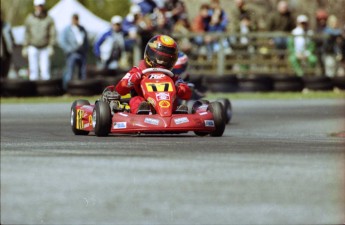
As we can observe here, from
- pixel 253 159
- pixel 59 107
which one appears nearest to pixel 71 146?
pixel 253 159

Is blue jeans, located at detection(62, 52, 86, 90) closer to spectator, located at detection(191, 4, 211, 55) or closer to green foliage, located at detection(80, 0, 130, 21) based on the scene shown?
spectator, located at detection(191, 4, 211, 55)

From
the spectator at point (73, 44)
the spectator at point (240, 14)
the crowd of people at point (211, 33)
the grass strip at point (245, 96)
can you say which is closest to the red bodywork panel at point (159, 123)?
the grass strip at point (245, 96)

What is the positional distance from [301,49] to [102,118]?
44.5 ft

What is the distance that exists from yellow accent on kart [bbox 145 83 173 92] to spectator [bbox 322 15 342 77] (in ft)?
42.8

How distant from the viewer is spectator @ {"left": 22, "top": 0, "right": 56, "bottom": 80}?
21328 millimetres

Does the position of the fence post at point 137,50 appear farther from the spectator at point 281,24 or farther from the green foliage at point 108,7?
the green foliage at point 108,7

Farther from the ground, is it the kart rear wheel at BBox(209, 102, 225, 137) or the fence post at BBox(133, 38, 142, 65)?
the kart rear wheel at BBox(209, 102, 225, 137)

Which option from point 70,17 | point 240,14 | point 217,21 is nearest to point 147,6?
point 217,21

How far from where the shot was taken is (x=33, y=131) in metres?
13.5

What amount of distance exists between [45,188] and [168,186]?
93cm

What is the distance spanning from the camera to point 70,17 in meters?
31.3

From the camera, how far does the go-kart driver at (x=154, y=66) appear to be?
38.6 feet

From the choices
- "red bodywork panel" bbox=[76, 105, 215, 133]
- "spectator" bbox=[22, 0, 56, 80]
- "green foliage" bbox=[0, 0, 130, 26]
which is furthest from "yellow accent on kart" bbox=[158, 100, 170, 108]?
"green foliage" bbox=[0, 0, 130, 26]

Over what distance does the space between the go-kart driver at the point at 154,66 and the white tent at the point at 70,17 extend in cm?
1852
